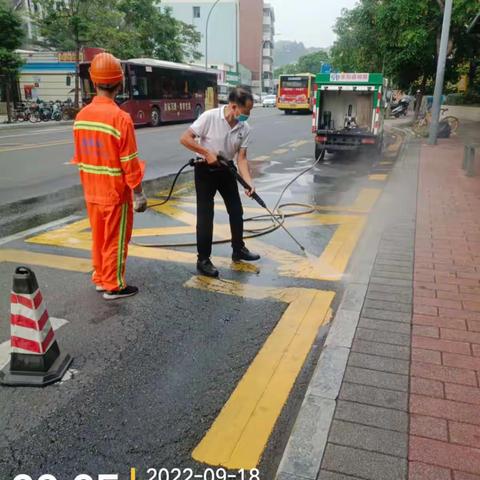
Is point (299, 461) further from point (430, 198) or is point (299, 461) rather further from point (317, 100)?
point (317, 100)

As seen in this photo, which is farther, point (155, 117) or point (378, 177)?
point (155, 117)

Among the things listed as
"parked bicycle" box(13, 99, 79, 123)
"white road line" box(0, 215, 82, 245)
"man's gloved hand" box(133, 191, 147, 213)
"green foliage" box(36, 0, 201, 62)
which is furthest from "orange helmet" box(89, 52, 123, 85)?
"parked bicycle" box(13, 99, 79, 123)

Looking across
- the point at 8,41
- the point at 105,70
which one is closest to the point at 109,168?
the point at 105,70

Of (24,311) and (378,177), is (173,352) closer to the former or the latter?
(24,311)

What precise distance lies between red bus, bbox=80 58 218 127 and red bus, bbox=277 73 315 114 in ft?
30.1

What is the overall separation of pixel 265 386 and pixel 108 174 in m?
2.01

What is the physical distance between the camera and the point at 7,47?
23.7 meters

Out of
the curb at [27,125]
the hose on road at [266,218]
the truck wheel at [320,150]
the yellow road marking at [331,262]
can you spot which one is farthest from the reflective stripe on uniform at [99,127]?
the curb at [27,125]

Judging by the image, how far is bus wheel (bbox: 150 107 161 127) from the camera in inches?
947

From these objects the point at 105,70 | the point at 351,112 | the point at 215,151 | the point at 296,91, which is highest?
the point at 296,91

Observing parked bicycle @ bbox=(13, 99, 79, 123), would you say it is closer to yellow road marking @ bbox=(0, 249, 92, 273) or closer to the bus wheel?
the bus wheel

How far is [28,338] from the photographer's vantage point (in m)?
2.89

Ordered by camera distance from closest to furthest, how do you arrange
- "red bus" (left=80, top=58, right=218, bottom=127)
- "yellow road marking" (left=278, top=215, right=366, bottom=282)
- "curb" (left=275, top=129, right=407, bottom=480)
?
"curb" (left=275, top=129, right=407, bottom=480) → "yellow road marking" (left=278, top=215, right=366, bottom=282) → "red bus" (left=80, top=58, right=218, bottom=127)

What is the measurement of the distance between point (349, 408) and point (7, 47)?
2612 cm
